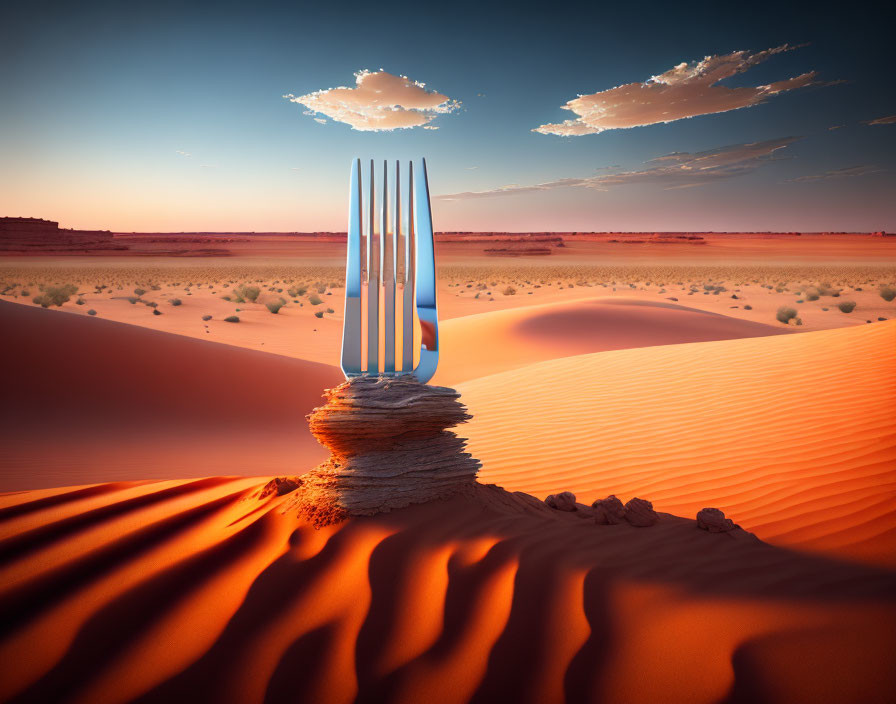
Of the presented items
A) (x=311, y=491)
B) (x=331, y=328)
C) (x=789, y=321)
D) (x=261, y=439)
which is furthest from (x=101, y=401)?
(x=789, y=321)

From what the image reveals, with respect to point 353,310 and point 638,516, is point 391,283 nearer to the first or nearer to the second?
point 353,310

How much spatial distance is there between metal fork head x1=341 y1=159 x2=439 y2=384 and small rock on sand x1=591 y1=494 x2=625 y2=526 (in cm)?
142

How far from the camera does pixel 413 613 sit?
84.8 inches

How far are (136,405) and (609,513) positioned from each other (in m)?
7.44


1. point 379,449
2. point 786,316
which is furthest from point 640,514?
point 786,316

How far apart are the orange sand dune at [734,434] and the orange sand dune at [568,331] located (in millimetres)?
5473

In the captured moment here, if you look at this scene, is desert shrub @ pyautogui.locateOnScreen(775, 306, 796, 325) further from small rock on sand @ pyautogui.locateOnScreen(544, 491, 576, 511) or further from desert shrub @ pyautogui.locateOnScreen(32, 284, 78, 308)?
desert shrub @ pyautogui.locateOnScreen(32, 284, 78, 308)

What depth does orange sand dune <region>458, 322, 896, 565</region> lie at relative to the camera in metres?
3.91

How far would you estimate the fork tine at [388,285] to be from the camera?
3.22 m

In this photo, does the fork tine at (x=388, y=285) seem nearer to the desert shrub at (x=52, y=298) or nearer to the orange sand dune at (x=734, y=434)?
the orange sand dune at (x=734, y=434)

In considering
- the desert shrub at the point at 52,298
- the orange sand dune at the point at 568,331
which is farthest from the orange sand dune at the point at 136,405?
the desert shrub at the point at 52,298

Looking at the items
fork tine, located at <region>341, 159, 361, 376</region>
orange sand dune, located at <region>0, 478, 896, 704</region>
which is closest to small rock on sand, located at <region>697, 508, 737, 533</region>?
orange sand dune, located at <region>0, 478, 896, 704</region>

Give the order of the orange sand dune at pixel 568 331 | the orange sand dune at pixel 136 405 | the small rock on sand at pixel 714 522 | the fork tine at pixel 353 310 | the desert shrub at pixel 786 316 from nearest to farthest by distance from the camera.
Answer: the fork tine at pixel 353 310 < the small rock on sand at pixel 714 522 < the orange sand dune at pixel 136 405 < the orange sand dune at pixel 568 331 < the desert shrub at pixel 786 316

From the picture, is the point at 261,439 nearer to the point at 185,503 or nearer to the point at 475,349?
the point at 185,503
